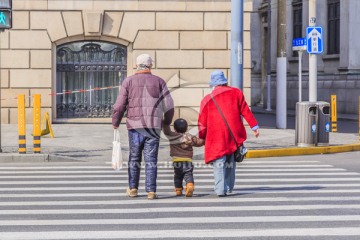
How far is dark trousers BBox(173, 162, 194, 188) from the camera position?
11.6 metres

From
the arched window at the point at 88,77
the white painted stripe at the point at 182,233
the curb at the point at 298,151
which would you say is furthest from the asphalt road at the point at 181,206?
the arched window at the point at 88,77

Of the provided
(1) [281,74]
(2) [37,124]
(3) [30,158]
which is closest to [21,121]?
(2) [37,124]

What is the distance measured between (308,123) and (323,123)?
1.09ft

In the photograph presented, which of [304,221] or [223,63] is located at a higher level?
[223,63]

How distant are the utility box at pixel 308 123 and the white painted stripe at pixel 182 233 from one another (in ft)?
33.9

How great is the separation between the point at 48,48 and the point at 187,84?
12.9 ft

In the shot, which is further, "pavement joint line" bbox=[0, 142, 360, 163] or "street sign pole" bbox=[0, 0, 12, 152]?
"street sign pole" bbox=[0, 0, 12, 152]

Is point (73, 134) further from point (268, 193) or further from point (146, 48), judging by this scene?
point (268, 193)

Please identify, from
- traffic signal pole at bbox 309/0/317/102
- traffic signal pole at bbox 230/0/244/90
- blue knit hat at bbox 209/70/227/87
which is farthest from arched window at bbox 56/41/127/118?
blue knit hat at bbox 209/70/227/87

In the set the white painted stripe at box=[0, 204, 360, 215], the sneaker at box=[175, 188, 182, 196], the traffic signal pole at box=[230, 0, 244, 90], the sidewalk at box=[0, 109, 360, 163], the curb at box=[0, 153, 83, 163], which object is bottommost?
the white painted stripe at box=[0, 204, 360, 215]

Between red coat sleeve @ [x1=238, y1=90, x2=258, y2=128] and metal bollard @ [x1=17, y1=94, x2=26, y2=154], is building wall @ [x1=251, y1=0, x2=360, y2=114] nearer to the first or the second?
metal bollard @ [x1=17, y1=94, x2=26, y2=154]

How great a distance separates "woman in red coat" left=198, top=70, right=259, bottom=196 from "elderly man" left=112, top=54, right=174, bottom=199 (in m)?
0.55

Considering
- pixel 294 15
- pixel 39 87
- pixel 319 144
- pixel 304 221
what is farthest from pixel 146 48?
pixel 294 15

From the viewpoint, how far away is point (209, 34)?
2553 cm
